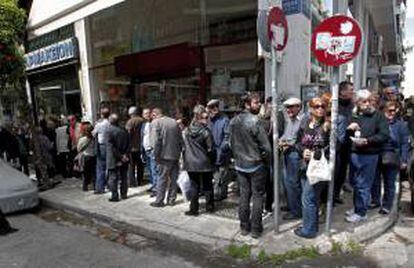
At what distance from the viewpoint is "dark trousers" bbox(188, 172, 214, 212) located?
6.90 m

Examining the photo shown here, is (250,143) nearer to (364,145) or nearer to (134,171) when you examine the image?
(364,145)

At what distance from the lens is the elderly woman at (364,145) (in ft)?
19.2

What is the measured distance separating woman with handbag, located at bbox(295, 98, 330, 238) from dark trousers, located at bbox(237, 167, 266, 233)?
55 cm

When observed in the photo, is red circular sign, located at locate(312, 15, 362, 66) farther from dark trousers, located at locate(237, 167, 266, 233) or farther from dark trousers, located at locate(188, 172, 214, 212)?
dark trousers, located at locate(188, 172, 214, 212)

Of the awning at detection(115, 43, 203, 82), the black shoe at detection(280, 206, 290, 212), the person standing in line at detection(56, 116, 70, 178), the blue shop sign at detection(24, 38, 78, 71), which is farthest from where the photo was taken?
the blue shop sign at detection(24, 38, 78, 71)

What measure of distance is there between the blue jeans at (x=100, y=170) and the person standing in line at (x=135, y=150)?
0.61 meters

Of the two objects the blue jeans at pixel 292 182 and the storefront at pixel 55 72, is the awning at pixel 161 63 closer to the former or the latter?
the storefront at pixel 55 72

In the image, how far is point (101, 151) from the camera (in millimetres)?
8773

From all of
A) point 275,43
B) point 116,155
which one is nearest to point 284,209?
point 275,43

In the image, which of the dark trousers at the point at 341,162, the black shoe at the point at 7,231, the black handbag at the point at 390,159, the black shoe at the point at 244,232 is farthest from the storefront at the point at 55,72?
the black handbag at the point at 390,159

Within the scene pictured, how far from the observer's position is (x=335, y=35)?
17.2ft

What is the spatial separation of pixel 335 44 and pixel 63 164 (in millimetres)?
8524

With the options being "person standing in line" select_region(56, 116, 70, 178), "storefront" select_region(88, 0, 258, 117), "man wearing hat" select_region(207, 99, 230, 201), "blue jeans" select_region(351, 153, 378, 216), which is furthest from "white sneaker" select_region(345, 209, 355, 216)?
"person standing in line" select_region(56, 116, 70, 178)

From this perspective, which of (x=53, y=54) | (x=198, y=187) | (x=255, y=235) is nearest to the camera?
(x=255, y=235)
